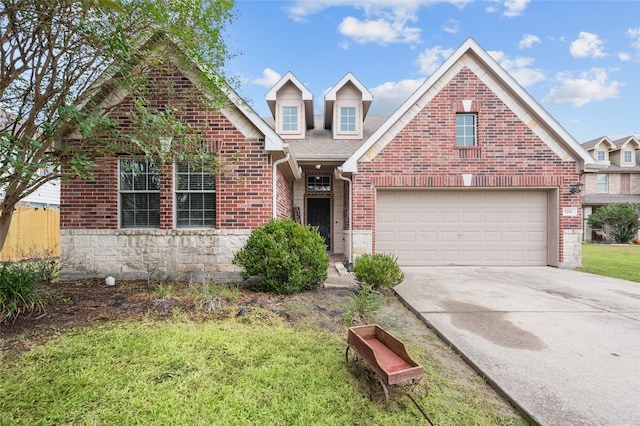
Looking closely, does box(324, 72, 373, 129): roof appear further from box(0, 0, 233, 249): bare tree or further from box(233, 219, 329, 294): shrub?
box(233, 219, 329, 294): shrub

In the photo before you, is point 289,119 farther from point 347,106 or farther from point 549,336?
point 549,336

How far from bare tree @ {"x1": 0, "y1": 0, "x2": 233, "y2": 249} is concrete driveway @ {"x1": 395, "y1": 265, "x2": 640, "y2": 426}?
17.5ft

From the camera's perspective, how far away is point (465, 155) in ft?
28.7

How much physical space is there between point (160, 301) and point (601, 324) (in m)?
6.82

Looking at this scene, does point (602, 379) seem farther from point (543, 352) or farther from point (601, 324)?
point (601, 324)

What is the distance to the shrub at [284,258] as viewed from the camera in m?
5.44

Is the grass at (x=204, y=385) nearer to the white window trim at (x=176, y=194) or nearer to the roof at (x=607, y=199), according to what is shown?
the white window trim at (x=176, y=194)

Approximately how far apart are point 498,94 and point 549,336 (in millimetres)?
7658

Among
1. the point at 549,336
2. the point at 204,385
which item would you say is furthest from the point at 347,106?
the point at 204,385

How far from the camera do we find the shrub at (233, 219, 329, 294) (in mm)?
5438

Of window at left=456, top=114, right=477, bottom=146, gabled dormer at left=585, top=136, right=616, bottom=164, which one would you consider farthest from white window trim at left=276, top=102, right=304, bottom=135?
gabled dormer at left=585, top=136, right=616, bottom=164

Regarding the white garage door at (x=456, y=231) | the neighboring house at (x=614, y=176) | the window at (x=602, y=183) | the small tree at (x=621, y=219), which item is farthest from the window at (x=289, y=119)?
the window at (x=602, y=183)

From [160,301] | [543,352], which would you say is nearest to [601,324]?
[543,352]

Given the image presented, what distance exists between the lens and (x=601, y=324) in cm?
416
